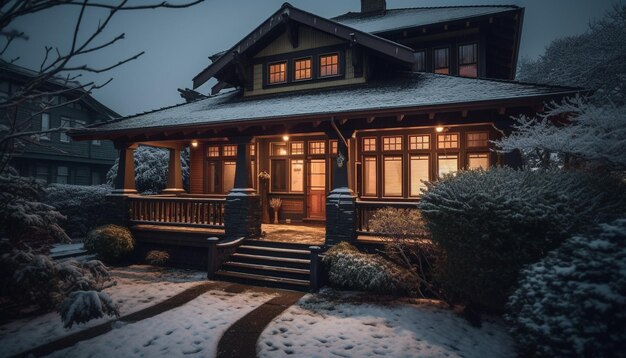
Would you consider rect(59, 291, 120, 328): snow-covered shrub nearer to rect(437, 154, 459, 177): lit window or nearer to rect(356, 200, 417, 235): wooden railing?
rect(356, 200, 417, 235): wooden railing

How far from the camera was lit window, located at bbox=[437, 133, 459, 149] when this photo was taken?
10.3m

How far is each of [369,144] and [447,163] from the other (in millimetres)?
2687

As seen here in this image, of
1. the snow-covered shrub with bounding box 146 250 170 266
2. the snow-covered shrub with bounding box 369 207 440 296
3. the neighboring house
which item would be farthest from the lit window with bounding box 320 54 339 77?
the neighboring house

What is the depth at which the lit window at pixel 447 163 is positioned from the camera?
10.3 meters

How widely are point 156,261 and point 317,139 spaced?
6.97m

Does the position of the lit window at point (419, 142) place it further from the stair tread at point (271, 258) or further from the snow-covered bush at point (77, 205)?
the snow-covered bush at point (77, 205)

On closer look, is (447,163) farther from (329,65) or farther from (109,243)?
(109,243)

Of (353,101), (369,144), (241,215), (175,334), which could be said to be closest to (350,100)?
(353,101)

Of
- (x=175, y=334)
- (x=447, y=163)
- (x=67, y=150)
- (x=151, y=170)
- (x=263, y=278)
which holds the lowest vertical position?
(x=175, y=334)

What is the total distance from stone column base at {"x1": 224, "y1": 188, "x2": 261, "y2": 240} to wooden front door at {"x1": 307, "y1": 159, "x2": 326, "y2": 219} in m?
3.27

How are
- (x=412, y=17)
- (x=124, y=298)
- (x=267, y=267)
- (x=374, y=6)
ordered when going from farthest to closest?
(x=374, y=6)
(x=412, y=17)
(x=267, y=267)
(x=124, y=298)

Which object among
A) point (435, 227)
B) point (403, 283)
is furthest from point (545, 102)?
point (403, 283)

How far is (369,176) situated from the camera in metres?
11.4

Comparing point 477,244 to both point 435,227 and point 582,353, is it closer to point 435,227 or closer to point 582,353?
point 435,227
